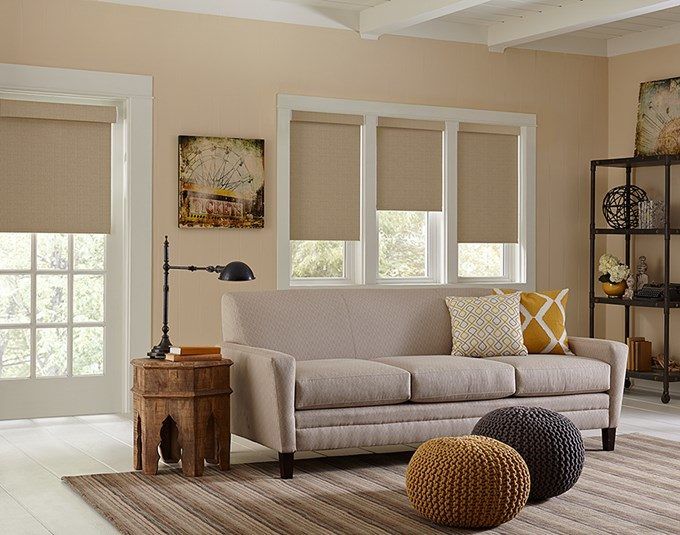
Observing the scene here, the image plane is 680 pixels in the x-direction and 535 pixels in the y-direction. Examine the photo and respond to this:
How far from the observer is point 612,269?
771 cm

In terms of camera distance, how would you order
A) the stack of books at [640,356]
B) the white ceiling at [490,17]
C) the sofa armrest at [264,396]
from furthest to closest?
the stack of books at [640,356] < the white ceiling at [490,17] < the sofa armrest at [264,396]

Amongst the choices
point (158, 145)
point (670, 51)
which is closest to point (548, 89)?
point (670, 51)

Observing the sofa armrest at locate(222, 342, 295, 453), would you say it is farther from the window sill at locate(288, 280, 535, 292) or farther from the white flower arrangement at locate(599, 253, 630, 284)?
the white flower arrangement at locate(599, 253, 630, 284)

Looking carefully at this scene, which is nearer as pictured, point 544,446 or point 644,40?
point 544,446

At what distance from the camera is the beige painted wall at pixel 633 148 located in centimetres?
773

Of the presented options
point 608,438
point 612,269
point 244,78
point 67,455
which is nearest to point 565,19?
point 612,269

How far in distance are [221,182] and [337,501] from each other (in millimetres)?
2906

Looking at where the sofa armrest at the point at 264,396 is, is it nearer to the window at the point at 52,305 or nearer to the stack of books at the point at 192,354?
the stack of books at the point at 192,354

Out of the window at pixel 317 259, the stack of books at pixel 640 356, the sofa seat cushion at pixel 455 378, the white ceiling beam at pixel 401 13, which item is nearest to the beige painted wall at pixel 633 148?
the stack of books at pixel 640 356

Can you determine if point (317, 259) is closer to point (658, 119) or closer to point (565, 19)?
point (565, 19)

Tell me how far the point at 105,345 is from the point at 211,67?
188 centimetres

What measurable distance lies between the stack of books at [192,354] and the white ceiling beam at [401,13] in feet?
8.66

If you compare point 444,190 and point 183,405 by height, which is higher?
point 444,190

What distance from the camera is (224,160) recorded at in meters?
6.68
